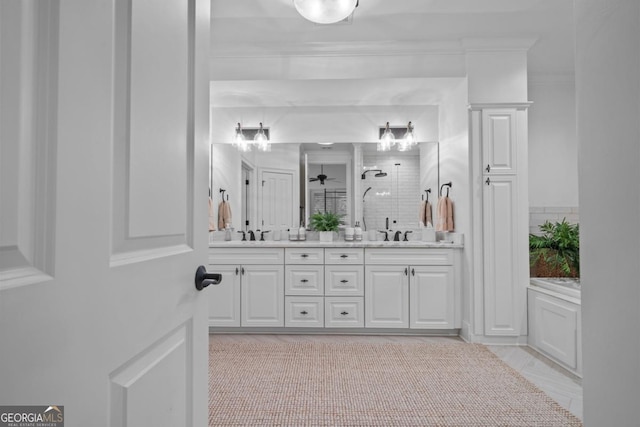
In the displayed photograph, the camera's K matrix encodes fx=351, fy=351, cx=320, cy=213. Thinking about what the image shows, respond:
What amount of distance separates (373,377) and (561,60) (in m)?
3.46

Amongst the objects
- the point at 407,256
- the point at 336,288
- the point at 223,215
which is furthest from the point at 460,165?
the point at 223,215

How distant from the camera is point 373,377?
2348 millimetres

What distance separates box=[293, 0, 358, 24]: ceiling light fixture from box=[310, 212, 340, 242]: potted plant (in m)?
2.06

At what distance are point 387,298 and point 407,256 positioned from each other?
436 mm

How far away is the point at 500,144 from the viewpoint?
305cm

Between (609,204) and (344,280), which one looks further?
(344,280)

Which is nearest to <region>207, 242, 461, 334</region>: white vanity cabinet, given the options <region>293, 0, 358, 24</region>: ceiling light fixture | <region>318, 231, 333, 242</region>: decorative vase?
<region>318, 231, 333, 242</region>: decorative vase

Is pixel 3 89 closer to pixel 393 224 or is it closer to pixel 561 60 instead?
pixel 393 224

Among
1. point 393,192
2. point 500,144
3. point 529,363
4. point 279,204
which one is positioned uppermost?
point 500,144

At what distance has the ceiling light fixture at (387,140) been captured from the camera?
155 inches

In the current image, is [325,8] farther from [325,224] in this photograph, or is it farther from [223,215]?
[223,215]

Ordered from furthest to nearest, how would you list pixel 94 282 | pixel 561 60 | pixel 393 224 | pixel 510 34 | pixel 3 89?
pixel 393 224 → pixel 561 60 → pixel 510 34 → pixel 94 282 → pixel 3 89

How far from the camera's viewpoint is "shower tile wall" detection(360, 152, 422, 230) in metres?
3.94

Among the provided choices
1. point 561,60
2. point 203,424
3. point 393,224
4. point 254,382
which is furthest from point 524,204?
point 203,424
